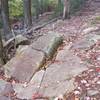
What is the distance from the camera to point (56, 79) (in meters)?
6.66

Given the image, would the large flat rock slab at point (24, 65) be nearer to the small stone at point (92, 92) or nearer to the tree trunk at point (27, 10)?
the small stone at point (92, 92)

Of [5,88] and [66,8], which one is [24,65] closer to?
[5,88]

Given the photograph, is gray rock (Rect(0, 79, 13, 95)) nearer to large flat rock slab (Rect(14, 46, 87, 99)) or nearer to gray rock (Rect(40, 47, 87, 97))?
large flat rock slab (Rect(14, 46, 87, 99))

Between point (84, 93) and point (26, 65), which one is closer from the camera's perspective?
point (84, 93)

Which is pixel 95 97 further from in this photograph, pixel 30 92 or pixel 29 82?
pixel 29 82

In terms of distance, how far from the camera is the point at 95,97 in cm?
540

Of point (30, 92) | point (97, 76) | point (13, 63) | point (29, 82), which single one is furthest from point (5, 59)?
point (97, 76)

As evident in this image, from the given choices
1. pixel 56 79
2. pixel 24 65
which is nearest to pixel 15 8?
pixel 24 65

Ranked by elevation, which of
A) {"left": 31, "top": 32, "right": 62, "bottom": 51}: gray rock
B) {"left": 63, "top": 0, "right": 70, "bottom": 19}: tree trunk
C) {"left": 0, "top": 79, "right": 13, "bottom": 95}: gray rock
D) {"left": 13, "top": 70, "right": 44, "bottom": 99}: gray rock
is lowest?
{"left": 0, "top": 79, "right": 13, "bottom": 95}: gray rock

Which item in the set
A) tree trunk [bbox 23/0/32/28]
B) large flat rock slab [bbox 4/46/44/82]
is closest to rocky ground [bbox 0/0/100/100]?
large flat rock slab [bbox 4/46/44/82]

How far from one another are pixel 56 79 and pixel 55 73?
0.34 m

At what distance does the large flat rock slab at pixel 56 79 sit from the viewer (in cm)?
615

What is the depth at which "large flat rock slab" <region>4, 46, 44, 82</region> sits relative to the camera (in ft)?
25.0

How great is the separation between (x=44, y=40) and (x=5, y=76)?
190cm
